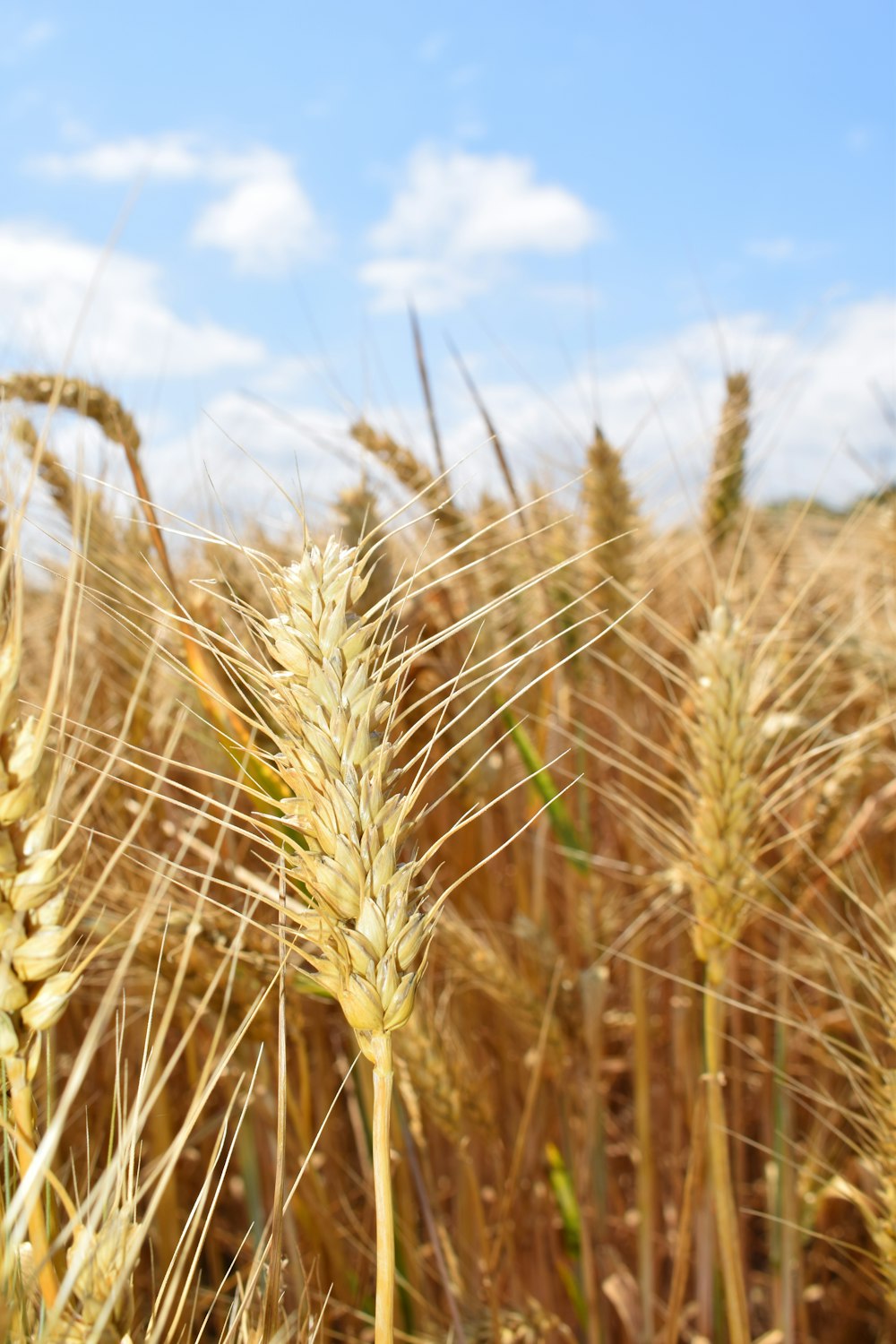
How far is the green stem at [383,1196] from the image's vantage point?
71 cm

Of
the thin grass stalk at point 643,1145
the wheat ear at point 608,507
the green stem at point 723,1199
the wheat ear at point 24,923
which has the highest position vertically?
the wheat ear at point 608,507

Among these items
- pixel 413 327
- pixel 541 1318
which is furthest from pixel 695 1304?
pixel 413 327

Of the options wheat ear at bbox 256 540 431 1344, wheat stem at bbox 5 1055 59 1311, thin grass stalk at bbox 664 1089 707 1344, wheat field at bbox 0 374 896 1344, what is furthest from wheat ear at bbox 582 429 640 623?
wheat stem at bbox 5 1055 59 1311

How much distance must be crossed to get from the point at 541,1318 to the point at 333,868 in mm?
1293

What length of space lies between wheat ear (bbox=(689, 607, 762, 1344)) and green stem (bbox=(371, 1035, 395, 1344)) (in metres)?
0.59

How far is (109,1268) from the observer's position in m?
0.71

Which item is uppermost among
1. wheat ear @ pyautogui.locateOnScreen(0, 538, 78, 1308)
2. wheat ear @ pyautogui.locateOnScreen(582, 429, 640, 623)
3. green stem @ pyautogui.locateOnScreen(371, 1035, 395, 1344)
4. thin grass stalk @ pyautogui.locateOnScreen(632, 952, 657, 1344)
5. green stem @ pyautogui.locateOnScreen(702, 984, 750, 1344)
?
wheat ear @ pyautogui.locateOnScreen(582, 429, 640, 623)

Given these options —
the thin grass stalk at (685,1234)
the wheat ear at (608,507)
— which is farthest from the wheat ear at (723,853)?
the wheat ear at (608,507)

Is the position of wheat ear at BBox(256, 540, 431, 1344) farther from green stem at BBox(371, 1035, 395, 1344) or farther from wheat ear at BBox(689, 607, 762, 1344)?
wheat ear at BBox(689, 607, 762, 1344)

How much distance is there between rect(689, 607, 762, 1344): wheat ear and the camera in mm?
1219

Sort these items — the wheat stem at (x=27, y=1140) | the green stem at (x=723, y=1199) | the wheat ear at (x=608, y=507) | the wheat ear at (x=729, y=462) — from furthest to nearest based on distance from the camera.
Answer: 1. the wheat ear at (x=729, y=462)
2. the wheat ear at (x=608, y=507)
3. the green stem at (x=723, y=1199)
4. the wheat stem at (x=27, y=1140)

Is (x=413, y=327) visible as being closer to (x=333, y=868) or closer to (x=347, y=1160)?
(x=333, y=868)

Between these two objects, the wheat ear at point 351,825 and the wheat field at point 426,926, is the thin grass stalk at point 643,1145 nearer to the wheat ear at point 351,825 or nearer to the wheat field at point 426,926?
the wheat field at point 426,926

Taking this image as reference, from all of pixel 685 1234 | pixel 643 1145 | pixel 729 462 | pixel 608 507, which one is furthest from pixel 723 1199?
pixel 729 462
